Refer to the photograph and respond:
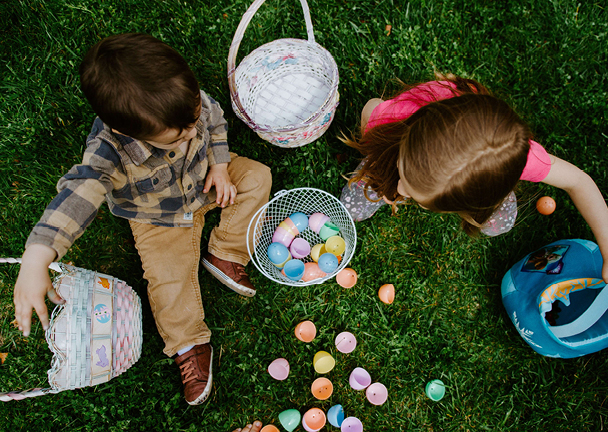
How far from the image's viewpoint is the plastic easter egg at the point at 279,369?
6.70ft

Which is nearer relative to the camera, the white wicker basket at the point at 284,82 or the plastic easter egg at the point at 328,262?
the plastic easter egg at the point at 328,262

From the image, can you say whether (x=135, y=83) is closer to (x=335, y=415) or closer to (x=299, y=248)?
(x=299, y=248)

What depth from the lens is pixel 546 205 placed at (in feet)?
7.60

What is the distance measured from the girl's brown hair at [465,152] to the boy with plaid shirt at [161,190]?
32.9 inches

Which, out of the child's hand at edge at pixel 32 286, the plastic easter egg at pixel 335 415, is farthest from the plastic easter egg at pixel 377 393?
the child's hand at edge at pixel 32 286

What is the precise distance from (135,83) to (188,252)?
96 cm

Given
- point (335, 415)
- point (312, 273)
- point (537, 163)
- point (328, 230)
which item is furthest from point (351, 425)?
point (537, 163)

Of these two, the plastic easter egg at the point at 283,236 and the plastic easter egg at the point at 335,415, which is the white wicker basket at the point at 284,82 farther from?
the plastic easter egg at the point at 335,415

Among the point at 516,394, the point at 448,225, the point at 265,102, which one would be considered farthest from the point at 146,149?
the point at 516,394

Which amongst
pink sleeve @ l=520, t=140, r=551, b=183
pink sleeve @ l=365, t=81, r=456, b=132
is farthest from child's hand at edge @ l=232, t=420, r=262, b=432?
pink sleeve @ l=520, t=140, r=551, b=183

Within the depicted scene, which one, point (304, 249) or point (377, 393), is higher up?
point (304, 249)

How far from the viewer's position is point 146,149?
1585 mm

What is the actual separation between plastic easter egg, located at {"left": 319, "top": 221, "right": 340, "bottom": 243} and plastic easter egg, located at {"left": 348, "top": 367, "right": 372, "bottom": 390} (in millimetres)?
727

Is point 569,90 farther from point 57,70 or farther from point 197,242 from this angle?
point 57,70
